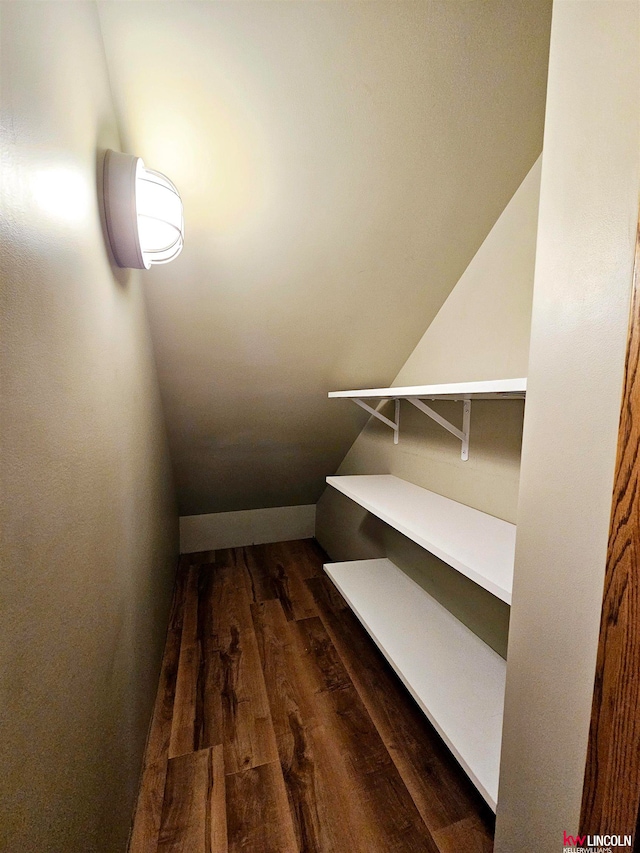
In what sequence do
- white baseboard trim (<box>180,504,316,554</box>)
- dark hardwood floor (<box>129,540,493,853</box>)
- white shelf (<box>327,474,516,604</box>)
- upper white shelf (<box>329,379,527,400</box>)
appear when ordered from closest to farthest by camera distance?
upper white shelf (<box>329,379,527,400</box>) → white shelf (<box>327,474,516,604</box>) → dark hardwood floor (<box>129,540,493,853</box>) → white baseboard trim (<box>180,504,316,554</box>)

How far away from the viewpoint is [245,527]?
331 cm

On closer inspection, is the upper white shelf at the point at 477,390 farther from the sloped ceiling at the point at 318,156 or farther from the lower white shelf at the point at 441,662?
the lower white shelf at the point at 441,662

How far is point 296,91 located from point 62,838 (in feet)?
5.60

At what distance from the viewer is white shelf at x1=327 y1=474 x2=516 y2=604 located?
3.07 ft

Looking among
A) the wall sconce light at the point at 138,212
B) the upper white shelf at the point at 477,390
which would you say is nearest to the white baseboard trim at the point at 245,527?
the upper white shelf at the point at 477,390

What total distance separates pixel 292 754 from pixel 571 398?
5.02 feet

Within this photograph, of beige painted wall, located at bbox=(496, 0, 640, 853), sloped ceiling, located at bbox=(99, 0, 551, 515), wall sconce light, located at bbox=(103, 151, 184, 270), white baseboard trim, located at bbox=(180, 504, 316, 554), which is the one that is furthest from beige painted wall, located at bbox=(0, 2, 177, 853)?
white baseboard trim, located at bbox=(180, 504, 316, 554)

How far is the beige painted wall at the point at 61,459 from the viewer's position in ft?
1.65

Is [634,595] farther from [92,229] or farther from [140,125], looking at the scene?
[140,125]

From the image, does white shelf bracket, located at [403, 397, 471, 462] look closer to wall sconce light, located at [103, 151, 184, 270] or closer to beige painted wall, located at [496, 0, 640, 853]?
beige painted wall, located at [496, 0, 640, 853]

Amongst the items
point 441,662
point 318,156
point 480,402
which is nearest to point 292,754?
point 441,662

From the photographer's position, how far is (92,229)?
830mm

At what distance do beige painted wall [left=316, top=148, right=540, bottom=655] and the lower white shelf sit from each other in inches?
3.4

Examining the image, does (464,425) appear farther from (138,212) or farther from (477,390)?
(138,212)
